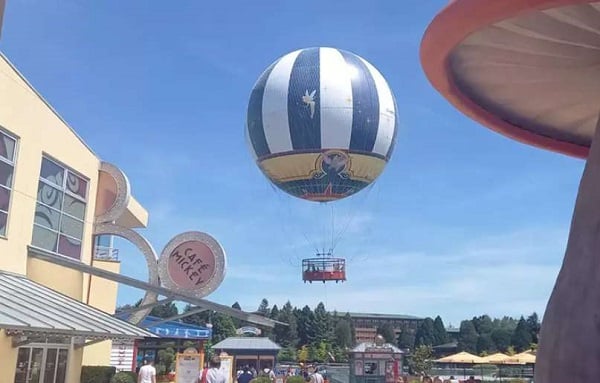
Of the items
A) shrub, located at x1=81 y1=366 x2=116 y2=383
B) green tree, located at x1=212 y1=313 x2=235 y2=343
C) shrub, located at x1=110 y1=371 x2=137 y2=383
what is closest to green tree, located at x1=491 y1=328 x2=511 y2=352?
green tree, located at x1=212 y1=313 x2=235 y2=343

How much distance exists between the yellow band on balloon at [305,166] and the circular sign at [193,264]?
15.9 ft

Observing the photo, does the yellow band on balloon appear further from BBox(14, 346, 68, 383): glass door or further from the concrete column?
the concrete column

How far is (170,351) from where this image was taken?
44469 mm

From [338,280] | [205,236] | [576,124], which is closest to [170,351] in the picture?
[338,280]

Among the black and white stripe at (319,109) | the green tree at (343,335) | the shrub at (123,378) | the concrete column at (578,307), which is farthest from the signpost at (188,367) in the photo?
the green tree at (343,335)

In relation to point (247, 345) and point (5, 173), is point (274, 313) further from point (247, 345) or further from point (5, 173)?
point (5, 173)

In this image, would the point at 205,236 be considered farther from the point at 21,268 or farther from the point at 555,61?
the point at 555,61

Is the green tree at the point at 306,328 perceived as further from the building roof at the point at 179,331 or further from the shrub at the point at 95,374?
the shrub at the point at 95,374

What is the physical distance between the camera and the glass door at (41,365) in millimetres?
16078

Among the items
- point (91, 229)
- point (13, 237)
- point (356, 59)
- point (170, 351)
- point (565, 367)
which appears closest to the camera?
point (565, 367)

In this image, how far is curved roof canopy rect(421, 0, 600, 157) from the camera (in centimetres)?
607

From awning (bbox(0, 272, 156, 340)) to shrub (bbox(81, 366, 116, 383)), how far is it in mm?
5538

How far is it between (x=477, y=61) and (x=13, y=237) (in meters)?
11.4

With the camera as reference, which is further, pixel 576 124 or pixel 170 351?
pixel 170 351
